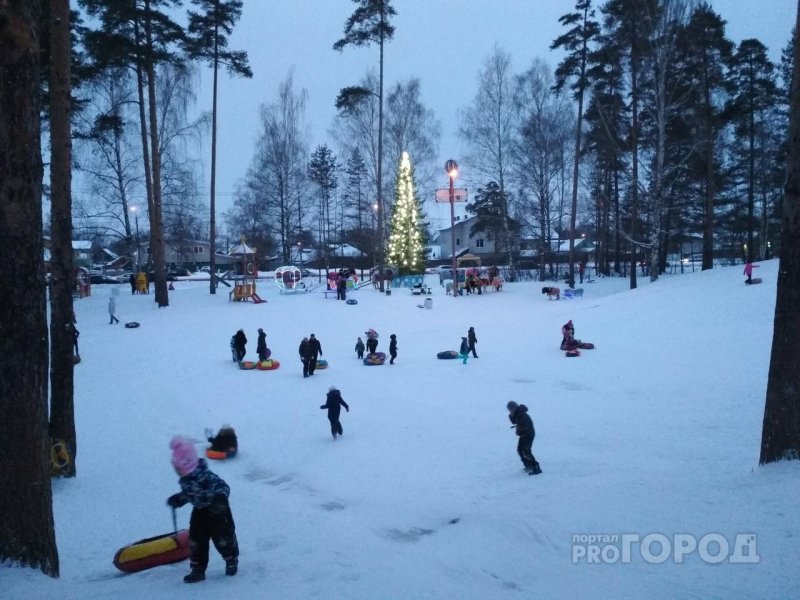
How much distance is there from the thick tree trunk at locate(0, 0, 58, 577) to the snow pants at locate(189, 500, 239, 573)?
1.12 meters

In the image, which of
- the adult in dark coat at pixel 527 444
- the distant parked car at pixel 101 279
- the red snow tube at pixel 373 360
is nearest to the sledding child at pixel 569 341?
the red snow tube at pixel 373 360

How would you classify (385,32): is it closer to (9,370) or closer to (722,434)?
(722,434)

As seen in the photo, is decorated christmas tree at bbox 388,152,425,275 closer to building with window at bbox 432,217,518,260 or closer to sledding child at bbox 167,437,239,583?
building with window at bbox 432,217,518,260

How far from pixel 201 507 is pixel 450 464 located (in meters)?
5.22

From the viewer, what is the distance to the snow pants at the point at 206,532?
500cm

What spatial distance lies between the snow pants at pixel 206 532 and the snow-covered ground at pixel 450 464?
0.27 meters

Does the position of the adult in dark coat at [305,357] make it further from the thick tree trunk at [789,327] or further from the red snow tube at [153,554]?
the thick tree trunk at [789,327]

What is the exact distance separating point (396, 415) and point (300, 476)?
3.74 metres

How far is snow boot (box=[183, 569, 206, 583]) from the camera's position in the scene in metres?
4.94

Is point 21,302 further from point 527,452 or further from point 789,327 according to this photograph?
point 789,327

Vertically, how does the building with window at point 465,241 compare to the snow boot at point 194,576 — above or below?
above

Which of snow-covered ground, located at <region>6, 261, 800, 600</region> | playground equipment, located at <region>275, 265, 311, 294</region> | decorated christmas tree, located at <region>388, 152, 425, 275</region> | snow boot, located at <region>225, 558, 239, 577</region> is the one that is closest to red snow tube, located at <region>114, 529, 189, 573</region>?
snow-covered ground, located at <region>6, 261, 800, 600</region>

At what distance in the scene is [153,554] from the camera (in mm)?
5430

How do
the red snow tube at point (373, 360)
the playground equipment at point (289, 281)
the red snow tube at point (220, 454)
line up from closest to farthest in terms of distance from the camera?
the red snow tube at point (220, 454) → the red snow tube at point (373, 360) → the playground equipment at point (289, 281)
